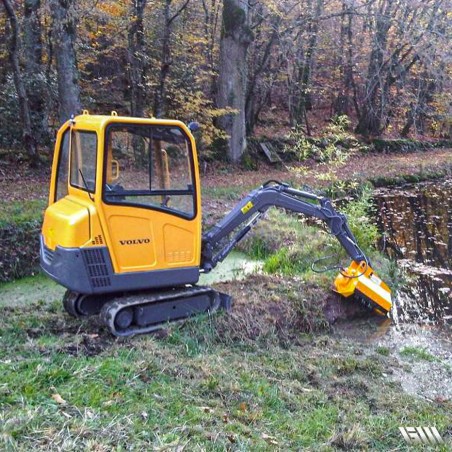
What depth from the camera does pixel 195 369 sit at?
4.91 metres

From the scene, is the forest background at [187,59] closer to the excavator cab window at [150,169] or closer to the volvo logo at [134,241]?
the excavator cab window at [150,169]

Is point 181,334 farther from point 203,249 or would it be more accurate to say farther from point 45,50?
point 45,50

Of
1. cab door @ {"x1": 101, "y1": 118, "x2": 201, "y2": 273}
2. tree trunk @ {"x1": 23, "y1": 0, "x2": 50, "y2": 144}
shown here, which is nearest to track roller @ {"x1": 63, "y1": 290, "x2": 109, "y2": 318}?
cab door @ {"x1": 101, "y1": 118, "x2": 201, "y2": 273}

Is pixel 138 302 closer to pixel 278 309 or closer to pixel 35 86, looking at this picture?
pixel 278 309

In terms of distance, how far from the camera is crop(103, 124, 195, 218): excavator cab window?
17.9ft

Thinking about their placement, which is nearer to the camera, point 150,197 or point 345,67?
point 150,197

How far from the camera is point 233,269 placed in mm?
8625

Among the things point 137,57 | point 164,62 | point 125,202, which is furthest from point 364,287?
point 137,57

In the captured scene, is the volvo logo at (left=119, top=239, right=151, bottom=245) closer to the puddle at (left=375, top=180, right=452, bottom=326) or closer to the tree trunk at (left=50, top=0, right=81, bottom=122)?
the puddle at (left=375, top=180, right=452, bottom=326)

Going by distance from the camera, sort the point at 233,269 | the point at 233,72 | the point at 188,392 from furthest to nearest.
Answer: the point at 233,72 → the point at 233,269 → the point at 188,392

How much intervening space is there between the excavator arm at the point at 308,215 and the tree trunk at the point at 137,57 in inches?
349

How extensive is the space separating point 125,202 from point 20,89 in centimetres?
855

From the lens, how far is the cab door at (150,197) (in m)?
5.41

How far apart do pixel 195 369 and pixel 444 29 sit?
18300 millimetres
